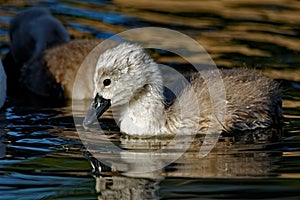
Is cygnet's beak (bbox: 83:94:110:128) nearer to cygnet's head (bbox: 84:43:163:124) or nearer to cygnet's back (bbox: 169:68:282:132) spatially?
cygnet's head (bbox: 84:43:163:124)

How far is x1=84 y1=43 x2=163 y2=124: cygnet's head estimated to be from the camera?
28.1 feet

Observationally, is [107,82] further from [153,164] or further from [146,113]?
[153,164]

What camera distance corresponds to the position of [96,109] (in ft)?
28.0

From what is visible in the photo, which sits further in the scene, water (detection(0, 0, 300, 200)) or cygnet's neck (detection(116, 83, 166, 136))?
cygnet's neck (detection(116, 83, 166, 136))

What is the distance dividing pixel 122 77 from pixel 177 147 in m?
0.83

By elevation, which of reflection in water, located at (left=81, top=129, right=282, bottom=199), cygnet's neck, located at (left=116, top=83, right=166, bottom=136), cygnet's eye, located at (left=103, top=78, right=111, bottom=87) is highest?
cygnet's eye, located at (left=103, top=78, right=111, bottom=87)

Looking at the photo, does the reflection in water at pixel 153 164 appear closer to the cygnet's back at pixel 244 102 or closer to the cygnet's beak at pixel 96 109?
the cygnet's beak at pixel 96 109

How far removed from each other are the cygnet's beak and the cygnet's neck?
0.34 metres

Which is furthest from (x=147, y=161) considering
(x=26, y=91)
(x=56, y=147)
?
(x=26, y=91)

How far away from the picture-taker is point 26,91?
1116cm

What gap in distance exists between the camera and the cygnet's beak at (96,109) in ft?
27.9

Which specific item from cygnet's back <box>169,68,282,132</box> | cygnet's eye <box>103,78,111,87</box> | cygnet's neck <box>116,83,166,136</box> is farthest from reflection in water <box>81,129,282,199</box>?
cygnet's eye <box>103,78,111,87</box>

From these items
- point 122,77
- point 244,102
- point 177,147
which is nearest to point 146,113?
point 122,77

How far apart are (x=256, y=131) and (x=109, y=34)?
426 cm
